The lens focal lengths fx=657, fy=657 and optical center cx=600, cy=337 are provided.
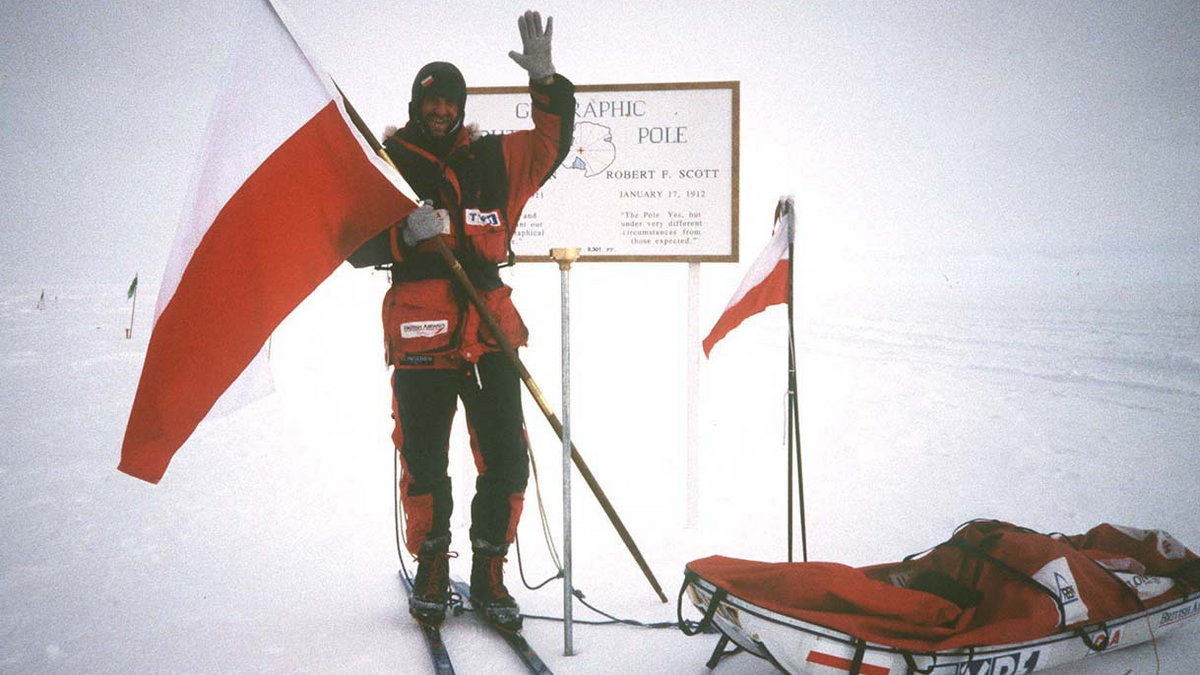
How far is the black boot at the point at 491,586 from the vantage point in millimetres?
2812

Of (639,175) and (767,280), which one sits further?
(639,175)

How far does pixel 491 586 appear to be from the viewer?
9.49 ft

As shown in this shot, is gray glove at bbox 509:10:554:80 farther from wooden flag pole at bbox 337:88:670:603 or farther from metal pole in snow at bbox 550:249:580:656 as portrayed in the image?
metal pole in snow at bbox 550:249:580:656

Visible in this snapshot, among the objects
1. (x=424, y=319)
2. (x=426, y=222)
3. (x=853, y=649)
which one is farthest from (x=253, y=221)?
(x=853, y=649)

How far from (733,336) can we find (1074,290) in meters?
17.2

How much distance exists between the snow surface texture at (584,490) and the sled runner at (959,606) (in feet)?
0.79

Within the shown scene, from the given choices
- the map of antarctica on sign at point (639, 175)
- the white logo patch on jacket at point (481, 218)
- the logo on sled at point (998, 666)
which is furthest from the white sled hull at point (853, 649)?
the map of antarctica on sign at point (639, 175)

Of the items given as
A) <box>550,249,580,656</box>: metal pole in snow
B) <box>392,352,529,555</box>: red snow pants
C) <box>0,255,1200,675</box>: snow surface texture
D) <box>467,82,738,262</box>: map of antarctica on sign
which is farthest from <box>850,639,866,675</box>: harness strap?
<box>467,82,738,262</box>: map of antarctica on sign

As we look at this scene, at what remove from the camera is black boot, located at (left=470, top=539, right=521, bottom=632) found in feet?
9.23

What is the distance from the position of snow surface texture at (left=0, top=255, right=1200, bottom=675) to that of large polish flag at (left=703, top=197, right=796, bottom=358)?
1364 millimetres

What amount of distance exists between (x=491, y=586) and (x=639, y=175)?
2729 millimetres

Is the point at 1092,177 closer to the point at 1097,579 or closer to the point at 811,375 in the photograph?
the point at 811,375

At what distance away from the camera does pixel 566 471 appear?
2.45 m

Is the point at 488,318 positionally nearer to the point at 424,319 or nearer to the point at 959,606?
the point at 424,319
